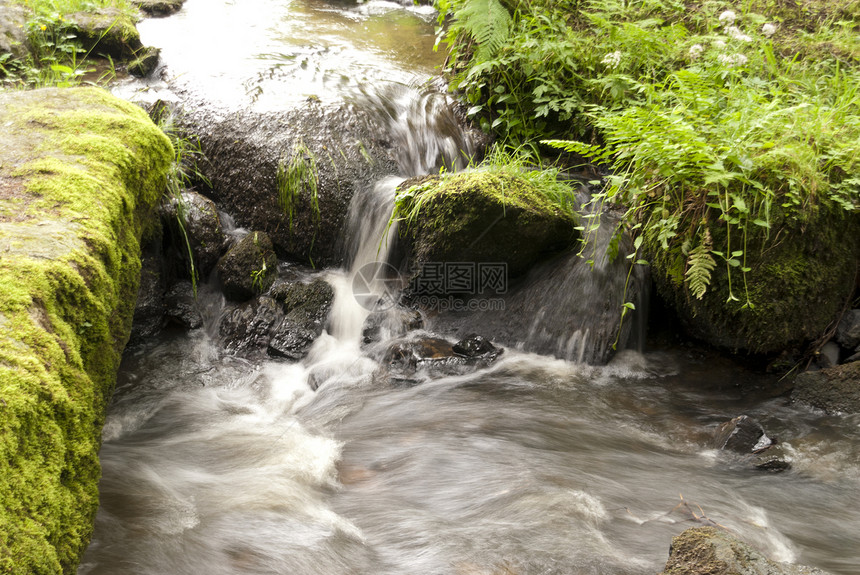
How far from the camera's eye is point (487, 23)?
17.9ft

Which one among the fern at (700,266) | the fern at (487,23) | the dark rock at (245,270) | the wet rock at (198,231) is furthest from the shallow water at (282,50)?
the fern at (700,266)

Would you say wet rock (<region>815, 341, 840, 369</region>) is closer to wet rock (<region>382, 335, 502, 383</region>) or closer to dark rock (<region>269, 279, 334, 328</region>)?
wet rock (<region>382, 335, 502, 383</region>)

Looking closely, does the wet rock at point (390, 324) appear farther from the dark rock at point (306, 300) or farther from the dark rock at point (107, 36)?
the dark rock at point (107, 36)

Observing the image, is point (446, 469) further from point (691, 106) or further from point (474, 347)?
point (691, 106)

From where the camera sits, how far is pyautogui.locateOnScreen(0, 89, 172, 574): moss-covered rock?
1823 millimetres

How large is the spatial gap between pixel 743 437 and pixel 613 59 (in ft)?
10.6

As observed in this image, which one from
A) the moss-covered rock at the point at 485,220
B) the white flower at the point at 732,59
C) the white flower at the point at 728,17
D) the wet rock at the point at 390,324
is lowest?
the wet rock at the point at 390,324

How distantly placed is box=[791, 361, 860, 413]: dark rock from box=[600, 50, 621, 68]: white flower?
2.84 meters

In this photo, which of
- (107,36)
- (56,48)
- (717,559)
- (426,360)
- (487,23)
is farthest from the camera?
(107,36)

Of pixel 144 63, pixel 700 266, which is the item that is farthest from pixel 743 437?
pixel 144 63

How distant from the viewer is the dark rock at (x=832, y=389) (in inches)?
143

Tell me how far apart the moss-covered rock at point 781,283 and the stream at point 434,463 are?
352mm

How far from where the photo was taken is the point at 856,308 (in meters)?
4.00

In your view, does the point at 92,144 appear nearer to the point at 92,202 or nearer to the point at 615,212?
the point at 92,202
